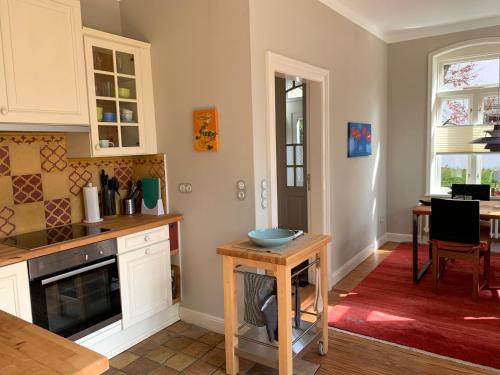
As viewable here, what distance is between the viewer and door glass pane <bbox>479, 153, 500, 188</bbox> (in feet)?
15.5

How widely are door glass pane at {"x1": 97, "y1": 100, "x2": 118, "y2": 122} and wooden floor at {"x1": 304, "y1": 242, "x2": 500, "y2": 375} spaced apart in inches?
86.3

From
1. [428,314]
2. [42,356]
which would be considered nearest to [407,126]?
[428,314]

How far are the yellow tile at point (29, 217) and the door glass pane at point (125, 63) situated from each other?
1144 millimetres

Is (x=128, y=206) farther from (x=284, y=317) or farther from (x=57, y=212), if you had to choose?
(x=284, y=317)

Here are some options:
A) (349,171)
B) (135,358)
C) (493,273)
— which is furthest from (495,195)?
(135,358)

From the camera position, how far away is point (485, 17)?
14.7 feet

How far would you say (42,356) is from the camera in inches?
42.6

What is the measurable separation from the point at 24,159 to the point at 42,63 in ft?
2.23

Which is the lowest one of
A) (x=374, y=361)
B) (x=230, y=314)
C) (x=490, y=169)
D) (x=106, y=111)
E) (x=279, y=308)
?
(x=374, y=361)

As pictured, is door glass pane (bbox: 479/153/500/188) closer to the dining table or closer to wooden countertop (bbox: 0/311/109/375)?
the dining table

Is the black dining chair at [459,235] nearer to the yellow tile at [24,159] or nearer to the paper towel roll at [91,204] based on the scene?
the paper towel roll at [91,204]

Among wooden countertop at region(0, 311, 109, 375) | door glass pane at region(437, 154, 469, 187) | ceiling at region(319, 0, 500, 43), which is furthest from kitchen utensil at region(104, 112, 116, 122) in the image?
door glass pane at region(437, 154, 469, 187)

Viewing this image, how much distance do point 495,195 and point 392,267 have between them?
1.64 metres

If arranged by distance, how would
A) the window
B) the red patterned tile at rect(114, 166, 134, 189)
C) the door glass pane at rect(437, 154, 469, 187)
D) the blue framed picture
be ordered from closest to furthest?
the red patterned tile at rect(114, 166, 134, 189) < the blue framed picture < the window < the door glass pane at rect(437, 154, 469, 187)
